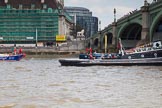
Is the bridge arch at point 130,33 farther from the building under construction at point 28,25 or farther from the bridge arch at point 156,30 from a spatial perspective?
the building under construction at point 28,25

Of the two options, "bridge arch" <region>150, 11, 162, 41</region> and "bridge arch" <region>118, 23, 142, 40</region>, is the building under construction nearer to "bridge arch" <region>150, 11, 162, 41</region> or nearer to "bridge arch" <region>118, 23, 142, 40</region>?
"bridge arch" <region>118, 23, 142, 40</region>

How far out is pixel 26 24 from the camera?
593 ft

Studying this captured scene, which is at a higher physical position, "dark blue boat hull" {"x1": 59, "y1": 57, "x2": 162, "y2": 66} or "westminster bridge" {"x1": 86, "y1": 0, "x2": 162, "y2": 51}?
"westminster bridge" {"x1": 86, "y1": 0, "x2": 162, "y2": 51}

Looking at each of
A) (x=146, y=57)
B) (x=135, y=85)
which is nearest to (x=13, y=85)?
(x=135, y=85)

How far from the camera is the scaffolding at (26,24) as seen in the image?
180375 mm

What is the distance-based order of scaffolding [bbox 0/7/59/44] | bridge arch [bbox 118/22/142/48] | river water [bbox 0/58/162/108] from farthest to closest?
scaffolding [bbox 0/7/59/44]
bridge arch [bbox 118/22/142/48]
river water [bbox 0/58/162/108]

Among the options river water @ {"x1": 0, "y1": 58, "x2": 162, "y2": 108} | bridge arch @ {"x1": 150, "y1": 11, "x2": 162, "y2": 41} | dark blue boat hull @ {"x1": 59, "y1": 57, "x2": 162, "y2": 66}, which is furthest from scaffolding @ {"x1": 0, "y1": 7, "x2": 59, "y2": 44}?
river water @ {"x1": 0, "y1": 58, "x2": 162, "y2": 108}

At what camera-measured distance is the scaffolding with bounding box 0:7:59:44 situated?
180 meters

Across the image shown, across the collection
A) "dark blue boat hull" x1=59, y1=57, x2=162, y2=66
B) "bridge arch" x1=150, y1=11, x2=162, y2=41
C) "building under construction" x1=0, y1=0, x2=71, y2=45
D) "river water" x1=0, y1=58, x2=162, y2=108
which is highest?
"building under construction" x1=0, y1=0, x2=71, y2=45

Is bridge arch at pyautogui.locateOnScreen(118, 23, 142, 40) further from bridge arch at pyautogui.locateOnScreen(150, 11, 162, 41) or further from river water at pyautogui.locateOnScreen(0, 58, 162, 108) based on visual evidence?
river water at pyautogui.locateOnScreen(0, 58, 162, 108)

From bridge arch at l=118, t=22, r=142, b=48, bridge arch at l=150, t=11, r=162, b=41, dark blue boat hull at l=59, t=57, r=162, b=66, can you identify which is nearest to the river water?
dark blue boat hull at l=59, t=57, r=162, b=66

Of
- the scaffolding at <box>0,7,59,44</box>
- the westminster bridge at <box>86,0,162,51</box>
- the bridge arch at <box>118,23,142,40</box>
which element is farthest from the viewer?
the scaffolding at <box>0,7,59,44</box>

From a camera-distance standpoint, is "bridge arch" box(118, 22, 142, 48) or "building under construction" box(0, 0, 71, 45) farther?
"building under construction" box(0, 0, 71, 45)

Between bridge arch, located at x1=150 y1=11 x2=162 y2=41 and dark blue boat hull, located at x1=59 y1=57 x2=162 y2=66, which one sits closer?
dark blue boat hull, located at x1=59 y1=57 x2=162 y2=66
